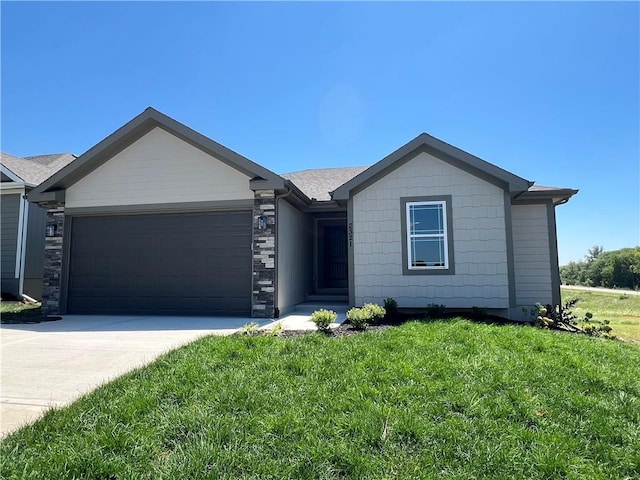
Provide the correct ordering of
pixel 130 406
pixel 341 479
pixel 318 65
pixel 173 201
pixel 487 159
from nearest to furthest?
pixel 341 479
pixel 130 406
pixel 487 159
pixel 173 201
pixel 318 65

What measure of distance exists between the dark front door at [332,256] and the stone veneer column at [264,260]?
4.06 meters

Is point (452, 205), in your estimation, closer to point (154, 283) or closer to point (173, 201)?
point (173, 201)

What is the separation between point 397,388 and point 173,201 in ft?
25.5

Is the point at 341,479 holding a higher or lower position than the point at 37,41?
lower

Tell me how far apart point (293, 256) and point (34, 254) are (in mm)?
10390

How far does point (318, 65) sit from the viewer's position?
11148 millimetres

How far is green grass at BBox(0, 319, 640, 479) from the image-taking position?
2.44 m

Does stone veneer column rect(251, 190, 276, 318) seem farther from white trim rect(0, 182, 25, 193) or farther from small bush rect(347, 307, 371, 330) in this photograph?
white trim rect(0, 182, 25, 193)

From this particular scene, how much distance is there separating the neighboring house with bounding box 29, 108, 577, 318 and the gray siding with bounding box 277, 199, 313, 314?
0.29ft

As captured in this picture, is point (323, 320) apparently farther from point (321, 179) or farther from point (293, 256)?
point (321, 179)

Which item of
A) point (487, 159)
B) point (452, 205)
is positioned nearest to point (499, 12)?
point (487, 159)

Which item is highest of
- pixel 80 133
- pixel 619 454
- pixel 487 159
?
pixel 80 133

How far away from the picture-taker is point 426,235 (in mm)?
8852

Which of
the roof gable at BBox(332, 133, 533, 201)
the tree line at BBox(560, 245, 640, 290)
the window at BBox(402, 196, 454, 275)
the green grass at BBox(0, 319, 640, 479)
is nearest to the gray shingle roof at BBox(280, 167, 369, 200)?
the roof gable at BBox(332, 133, 533, 201)
